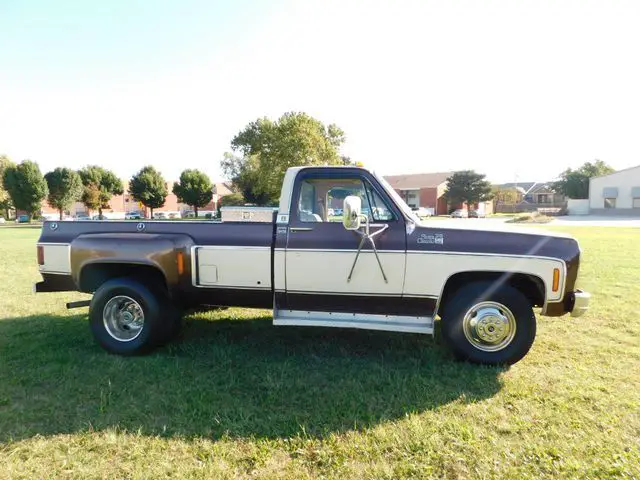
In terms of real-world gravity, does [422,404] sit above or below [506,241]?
below

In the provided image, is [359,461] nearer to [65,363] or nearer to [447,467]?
[447,467]

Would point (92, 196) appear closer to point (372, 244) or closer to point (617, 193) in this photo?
point (372, 244)

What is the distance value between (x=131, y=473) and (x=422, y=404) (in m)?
2.20

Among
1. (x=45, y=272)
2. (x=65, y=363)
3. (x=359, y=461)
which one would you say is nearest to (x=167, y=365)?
(x=65, y=363)

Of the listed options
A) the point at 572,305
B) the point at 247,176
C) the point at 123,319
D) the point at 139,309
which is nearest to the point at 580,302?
the point at 572,305

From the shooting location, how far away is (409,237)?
13.5 ft

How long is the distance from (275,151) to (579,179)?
56.8 metres

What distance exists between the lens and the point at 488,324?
408 cm

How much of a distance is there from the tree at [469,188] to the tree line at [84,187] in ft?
121

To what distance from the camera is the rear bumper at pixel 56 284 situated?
482 cm

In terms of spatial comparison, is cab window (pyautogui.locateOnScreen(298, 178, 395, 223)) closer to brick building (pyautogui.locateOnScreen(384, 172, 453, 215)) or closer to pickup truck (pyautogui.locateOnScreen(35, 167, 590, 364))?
pickup truck (pyautogui.locateOnScreen(35, 167, 590, 364))

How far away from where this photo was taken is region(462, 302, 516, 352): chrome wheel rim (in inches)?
160

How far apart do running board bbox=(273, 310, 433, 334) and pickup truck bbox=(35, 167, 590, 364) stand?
1cm

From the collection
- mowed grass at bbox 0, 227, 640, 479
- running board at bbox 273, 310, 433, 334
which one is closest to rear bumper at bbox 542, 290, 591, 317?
mowed grass at bbox 0, 227, 640, 479
